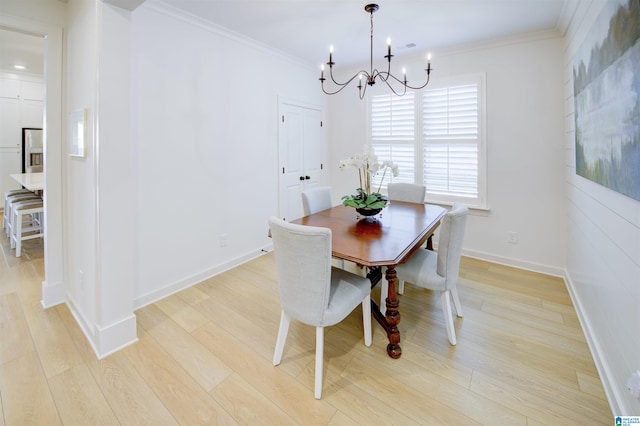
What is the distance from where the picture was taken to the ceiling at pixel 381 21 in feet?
8.52

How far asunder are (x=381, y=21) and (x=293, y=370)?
3156 millimetres

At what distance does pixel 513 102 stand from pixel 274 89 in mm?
2873

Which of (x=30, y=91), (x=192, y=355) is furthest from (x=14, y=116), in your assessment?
(x=192, y=355)

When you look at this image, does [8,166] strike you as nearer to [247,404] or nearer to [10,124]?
[10,124]

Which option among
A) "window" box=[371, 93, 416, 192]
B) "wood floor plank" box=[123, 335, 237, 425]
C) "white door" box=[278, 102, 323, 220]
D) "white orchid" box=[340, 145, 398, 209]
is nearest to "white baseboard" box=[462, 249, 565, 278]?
"window" box=[371, 93, 416, 192]

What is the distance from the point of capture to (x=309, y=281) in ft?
5.24

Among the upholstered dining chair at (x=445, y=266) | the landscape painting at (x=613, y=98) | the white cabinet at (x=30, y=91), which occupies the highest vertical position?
the white cabinet at (x=30, y=91)

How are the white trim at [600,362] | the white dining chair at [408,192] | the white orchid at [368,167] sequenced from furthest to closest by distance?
the white dining chair at [408,192] → the white orchid at [368,167] → the white trim at [600,362]

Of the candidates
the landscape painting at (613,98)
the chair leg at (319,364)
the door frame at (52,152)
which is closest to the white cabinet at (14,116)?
the door frame at (52,152)

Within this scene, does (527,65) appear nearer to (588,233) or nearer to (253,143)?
(588,233)

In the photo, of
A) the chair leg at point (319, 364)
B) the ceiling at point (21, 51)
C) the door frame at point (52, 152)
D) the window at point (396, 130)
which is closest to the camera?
the chair leg at point (319, 364)

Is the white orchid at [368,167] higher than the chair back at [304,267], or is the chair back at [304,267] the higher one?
the white orchid at [368,167]

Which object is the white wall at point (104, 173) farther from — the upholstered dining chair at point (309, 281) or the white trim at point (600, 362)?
the white trim at point (600, 362)

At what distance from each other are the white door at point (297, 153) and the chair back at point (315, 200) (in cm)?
118
